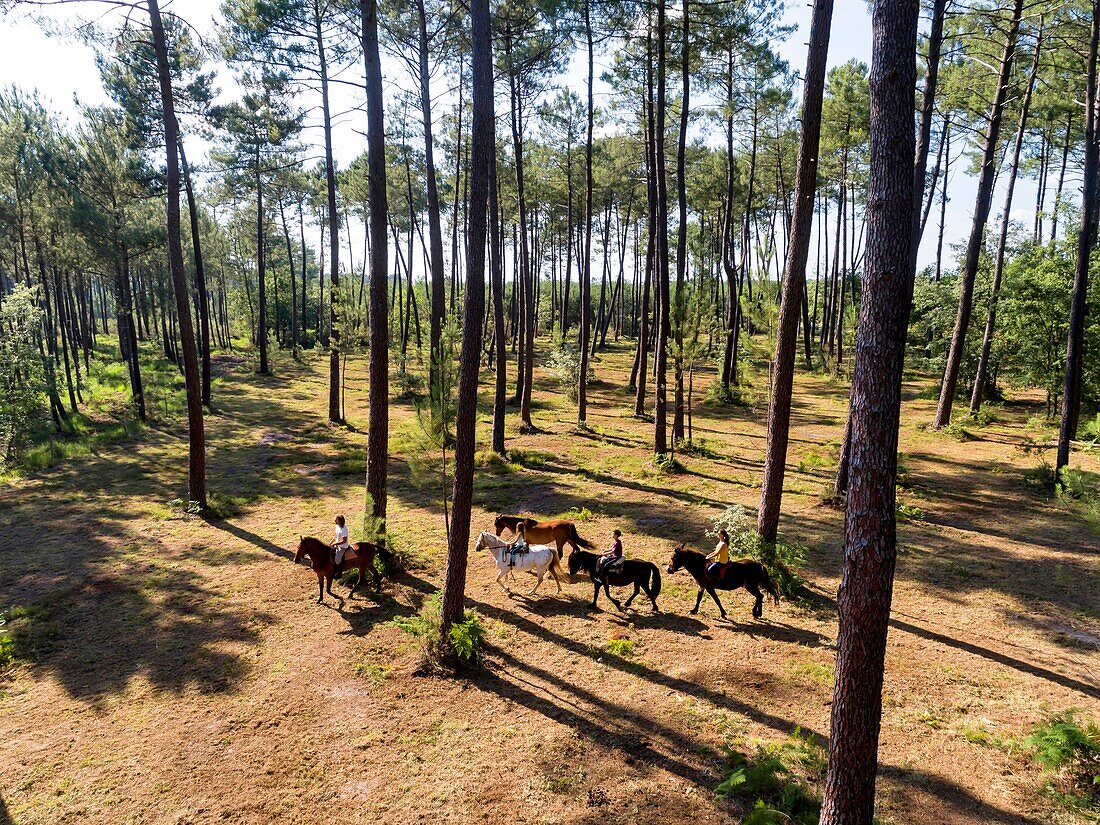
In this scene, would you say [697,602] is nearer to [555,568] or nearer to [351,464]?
[555,568]

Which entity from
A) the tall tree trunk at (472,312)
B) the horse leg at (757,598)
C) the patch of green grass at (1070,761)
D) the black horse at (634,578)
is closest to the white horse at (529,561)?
the black horse at (634,578)

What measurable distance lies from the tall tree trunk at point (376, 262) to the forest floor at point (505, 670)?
1609 millimetres

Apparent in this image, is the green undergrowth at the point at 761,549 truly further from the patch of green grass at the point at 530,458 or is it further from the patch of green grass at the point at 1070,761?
the patch of green grass at the point at 530,458

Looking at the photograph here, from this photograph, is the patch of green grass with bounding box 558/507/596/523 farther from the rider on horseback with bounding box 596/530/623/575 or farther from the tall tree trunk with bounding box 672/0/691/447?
the tall tree trunk with bounding box 672/0/691/447

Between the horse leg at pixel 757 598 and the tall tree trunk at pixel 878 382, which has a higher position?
the tall tree trunk at pixel 878 382

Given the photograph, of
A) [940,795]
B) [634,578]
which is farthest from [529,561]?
[940,795]

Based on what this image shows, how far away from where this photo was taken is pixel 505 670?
823cm

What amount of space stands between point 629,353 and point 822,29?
41.1 metres

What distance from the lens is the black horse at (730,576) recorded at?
942 centimetres

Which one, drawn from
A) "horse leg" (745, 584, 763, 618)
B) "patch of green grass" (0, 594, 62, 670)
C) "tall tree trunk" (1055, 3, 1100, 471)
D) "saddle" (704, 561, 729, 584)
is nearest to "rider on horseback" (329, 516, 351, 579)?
"patch of green grass" (0, 594, 62, 670)

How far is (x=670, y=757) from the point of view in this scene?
6.29 metres

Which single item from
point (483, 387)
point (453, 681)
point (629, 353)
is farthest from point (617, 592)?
point (629, 353)

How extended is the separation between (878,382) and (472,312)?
18.7ft

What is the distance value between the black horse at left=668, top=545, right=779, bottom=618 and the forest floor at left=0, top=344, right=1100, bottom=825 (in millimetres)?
→ 483
